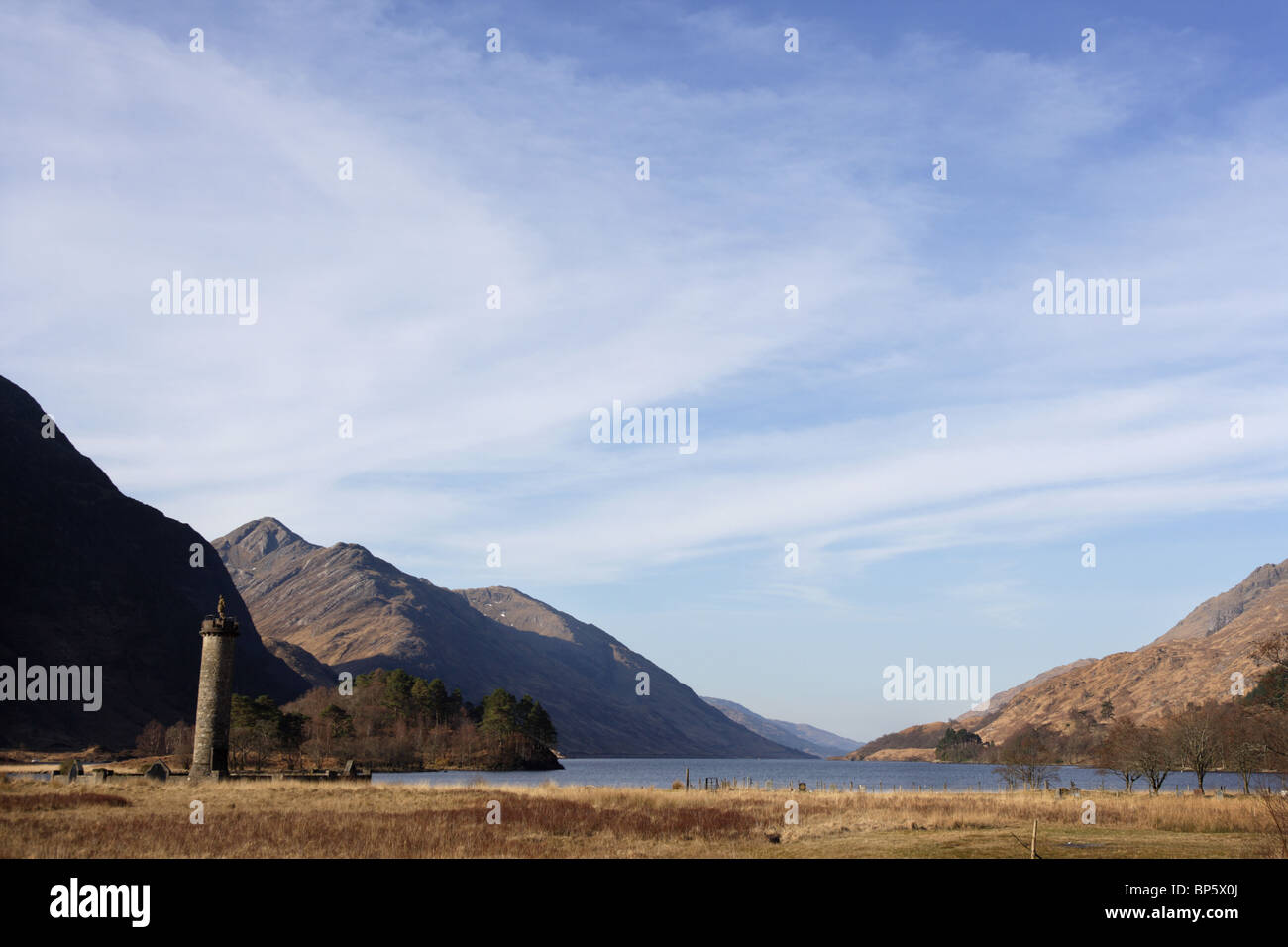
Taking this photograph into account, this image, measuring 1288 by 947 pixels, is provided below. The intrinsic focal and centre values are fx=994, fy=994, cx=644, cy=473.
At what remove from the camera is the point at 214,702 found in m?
72.9

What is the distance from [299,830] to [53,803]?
59.5ft

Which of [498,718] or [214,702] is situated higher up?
[214,702]

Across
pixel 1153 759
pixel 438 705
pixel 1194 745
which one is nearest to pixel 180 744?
pixel 438 705

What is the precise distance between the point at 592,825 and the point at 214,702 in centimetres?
4334

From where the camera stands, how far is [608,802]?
54281 millimetres

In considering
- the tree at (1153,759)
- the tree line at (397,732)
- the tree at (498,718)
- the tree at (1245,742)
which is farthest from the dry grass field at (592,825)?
the tree at (498,718)

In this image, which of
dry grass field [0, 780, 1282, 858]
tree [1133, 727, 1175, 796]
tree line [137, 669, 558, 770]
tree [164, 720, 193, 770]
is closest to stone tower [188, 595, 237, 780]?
dry grass field [0, 780, 1282, 858]

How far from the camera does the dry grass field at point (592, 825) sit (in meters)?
31.4

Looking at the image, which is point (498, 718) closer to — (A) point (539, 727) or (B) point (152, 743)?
(A) point (539, 727)

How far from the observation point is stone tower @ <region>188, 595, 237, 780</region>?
71.6 m

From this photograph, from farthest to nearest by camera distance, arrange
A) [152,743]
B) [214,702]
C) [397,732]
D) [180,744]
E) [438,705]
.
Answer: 1. [438,705]
2. [397,732]
3. [152,743]
4. [180,744]
5. [214,702]
